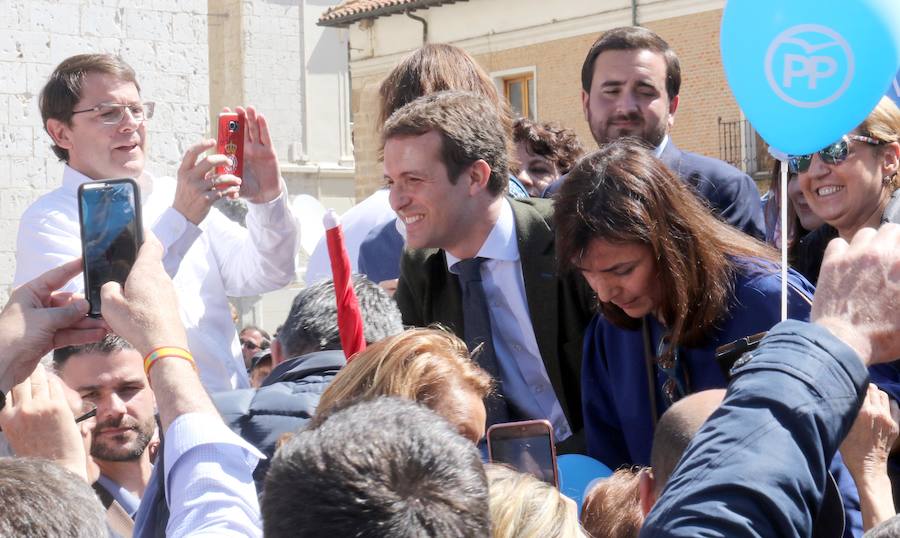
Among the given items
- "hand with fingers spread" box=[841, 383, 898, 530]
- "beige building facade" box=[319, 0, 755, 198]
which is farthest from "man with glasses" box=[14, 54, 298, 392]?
"beige building facade" box=[319, 0, 755, 198]

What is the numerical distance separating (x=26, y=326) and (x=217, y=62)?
2511cm

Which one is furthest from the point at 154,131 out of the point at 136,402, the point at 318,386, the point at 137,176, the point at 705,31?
the point at 705,31

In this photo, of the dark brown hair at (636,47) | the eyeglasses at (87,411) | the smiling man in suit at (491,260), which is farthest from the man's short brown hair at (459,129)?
the eyeglasses at (87,411)

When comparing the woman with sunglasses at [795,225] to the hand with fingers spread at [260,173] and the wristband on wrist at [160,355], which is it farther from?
the wristband on wrist at [160,355]

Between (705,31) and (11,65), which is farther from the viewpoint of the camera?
(705,31)

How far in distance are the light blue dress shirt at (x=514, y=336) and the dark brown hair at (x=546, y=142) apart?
2057 millimetres

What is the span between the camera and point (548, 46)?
77.8ft

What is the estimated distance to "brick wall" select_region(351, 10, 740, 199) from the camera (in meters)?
21.4

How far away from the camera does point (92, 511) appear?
1.81 meters

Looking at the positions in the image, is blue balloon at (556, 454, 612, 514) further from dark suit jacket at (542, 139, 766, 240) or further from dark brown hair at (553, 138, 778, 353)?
dark suit jacket at (542, 139, 766, 240)

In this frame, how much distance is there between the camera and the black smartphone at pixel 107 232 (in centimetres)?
262

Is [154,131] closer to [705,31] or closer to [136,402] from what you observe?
[136,402]

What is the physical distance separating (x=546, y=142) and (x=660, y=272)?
111 inches

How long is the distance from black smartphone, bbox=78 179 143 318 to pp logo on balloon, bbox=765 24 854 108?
158cm
